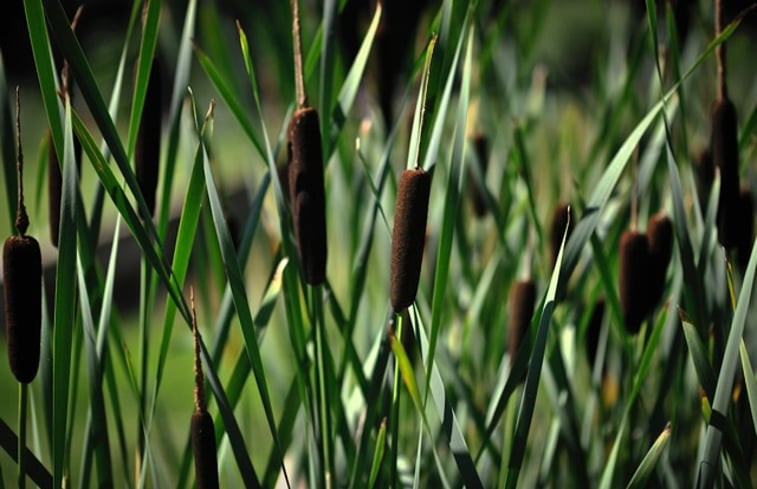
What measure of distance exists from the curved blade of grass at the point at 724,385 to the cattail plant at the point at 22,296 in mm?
463

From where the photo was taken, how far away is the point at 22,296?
641mm

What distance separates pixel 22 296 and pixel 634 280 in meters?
0.49

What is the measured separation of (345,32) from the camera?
107 cm

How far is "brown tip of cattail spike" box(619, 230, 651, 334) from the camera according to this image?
32.8 inches

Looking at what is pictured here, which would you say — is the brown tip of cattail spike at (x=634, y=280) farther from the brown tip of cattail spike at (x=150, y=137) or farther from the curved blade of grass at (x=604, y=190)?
the brown tip of cattail spike at (x=150, y=137)

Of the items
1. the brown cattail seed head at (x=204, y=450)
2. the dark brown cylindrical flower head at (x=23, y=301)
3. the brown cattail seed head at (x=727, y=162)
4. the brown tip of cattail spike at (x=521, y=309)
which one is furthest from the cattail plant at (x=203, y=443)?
the brown cattail seed head at (x=727, y=162)

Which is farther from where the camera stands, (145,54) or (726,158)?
(726,158)

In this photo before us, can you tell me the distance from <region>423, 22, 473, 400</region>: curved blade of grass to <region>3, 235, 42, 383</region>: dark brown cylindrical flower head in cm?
26

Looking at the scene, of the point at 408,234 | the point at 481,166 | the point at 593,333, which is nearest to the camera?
the point at 408,234

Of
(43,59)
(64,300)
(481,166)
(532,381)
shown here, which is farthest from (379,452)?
(481,166)

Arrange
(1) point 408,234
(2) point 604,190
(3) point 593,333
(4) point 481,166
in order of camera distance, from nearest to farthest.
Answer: (1) point 408,234 → (2) point 604,190 → (3) point 593,333 → (4) point 481,166

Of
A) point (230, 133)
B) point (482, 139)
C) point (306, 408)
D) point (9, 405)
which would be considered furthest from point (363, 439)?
point (230, 133)

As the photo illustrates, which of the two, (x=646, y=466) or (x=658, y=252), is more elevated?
(x=658, y=252)

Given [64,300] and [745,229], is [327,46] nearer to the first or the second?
[64,300]
